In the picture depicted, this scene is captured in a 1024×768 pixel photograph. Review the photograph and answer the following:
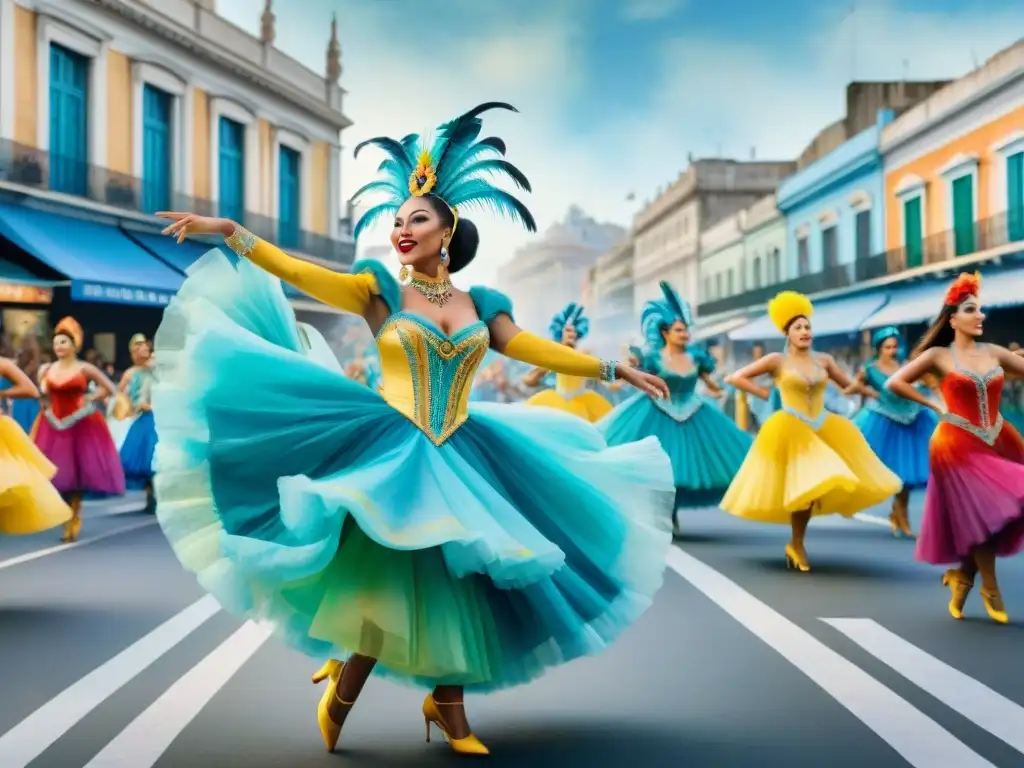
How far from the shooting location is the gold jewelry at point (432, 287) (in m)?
5.45

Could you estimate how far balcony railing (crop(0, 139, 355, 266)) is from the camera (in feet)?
83.8

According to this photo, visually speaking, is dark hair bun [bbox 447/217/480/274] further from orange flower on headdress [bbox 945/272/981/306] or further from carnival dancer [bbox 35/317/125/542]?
carnival dancer [bbox 35/317/125/542]

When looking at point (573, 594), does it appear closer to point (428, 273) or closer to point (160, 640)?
point (428, 273)

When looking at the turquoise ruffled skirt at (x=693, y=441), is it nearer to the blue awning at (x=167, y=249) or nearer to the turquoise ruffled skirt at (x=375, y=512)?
the turquoise ruffled skirt at (x=375, y=512)

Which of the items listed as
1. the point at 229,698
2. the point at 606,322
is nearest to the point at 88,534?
the point at 229,698

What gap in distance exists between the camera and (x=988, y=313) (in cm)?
2991

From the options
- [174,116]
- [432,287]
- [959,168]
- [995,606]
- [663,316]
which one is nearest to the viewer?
[432,287]

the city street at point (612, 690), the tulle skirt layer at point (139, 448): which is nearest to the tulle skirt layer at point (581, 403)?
the tulle skirt layer at point (139, 448)

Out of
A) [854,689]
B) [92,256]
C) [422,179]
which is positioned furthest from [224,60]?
[854,689]

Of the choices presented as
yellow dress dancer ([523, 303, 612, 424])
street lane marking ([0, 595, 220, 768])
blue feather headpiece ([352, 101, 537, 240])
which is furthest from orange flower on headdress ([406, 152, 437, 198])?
yellow dress dancer ([523, 303, 612, 424])

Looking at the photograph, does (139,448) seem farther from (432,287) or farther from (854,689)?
(854,689)

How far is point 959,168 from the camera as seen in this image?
31.9 metres

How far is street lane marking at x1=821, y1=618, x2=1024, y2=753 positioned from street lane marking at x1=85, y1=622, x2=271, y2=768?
3.15 meters

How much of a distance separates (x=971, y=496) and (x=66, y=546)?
772 centimetres
